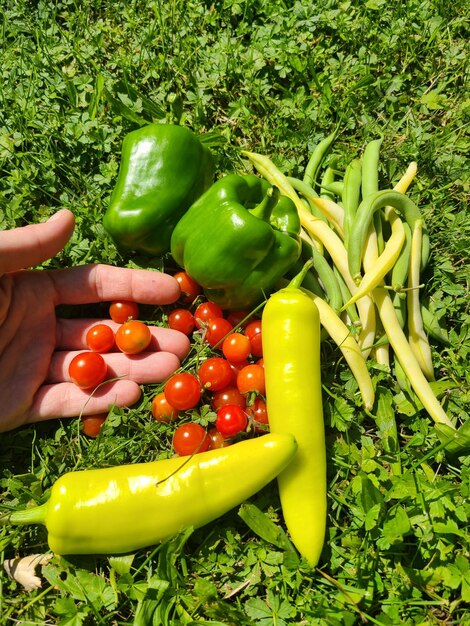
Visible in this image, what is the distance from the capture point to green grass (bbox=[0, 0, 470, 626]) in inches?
120

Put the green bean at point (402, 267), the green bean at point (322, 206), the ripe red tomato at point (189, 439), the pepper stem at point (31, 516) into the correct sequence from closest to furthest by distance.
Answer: the pepper stem at point (31, 516)
the ripe red tomato at point (189, 439)
the green bean at point (402, 267)
the green bean at point (322, 206)

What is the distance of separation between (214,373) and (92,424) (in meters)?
0.84

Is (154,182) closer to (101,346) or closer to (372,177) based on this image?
(101,346)

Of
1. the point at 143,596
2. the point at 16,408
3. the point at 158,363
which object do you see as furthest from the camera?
the point at 158,363

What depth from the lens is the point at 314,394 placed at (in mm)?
3176

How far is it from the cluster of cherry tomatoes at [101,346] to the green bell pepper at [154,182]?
555 millimetres

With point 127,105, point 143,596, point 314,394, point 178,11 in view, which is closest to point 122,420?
point 143,596

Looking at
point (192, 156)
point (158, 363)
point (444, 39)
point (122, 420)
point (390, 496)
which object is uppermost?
point (444, 39)

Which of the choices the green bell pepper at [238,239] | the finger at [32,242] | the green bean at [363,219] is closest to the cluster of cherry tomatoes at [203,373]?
the green bell pepper at [238,239]

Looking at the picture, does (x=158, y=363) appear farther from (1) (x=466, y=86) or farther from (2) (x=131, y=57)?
(1) (x=466, y=86)

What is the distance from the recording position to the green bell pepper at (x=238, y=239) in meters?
3.28

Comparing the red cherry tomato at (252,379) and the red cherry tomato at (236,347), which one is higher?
the red cherry tomato at (236,347)

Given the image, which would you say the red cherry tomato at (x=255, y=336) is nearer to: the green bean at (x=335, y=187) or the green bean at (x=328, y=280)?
the green bean at (x=328, y=280)

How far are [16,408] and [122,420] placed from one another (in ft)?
2.10
